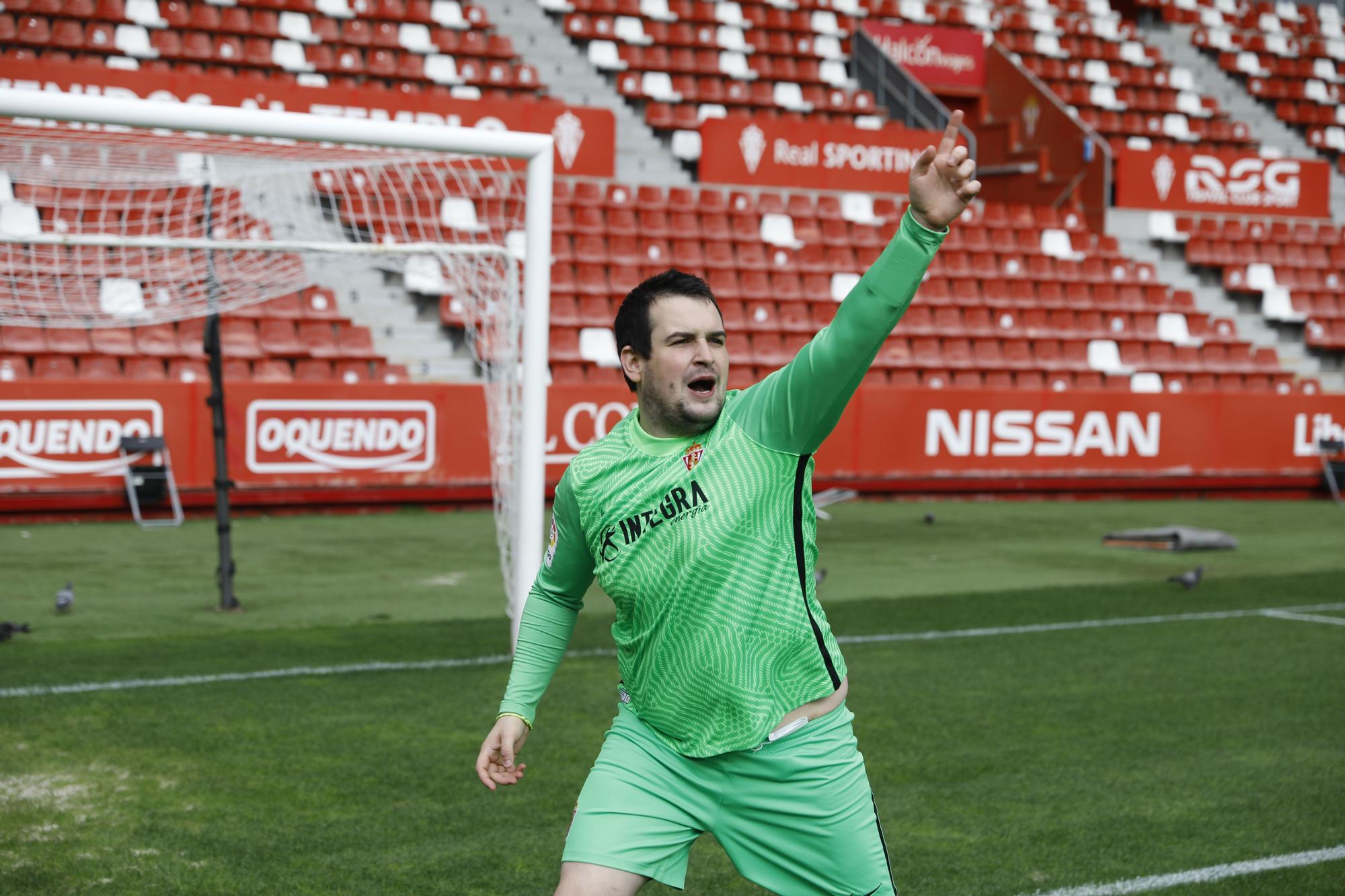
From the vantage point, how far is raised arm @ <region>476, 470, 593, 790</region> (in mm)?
3135

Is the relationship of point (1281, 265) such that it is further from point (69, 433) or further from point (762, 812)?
point (762, 812)

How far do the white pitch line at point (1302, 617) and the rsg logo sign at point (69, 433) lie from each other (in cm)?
944

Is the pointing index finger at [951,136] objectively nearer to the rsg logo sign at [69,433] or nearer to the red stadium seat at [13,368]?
the rsg logo sign at [69,433]

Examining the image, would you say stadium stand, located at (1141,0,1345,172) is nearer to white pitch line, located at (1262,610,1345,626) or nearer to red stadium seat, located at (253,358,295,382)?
white pitch line, located at (1262,610,1345,626)

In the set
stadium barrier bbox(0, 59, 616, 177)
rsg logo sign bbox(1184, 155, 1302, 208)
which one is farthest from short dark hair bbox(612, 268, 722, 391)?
rsg logo sign bbox(1184, 155, 1302, 208)

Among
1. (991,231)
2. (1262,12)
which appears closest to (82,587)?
(991,231)

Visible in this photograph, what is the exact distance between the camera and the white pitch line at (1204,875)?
185 inches

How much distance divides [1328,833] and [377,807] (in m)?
3.47

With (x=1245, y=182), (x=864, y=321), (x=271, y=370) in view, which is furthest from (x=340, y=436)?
(x=1245, y=182)

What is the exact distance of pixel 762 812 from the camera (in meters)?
3.00

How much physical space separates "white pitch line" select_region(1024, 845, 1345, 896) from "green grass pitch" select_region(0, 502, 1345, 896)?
0.14 feet

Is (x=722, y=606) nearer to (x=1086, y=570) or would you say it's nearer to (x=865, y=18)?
(x=1086, y=570)

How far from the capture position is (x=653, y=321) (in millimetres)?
3014

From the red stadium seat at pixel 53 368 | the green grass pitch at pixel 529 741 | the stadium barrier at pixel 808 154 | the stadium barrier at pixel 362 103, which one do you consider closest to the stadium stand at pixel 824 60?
the stadium barrier at pixel 808 154
